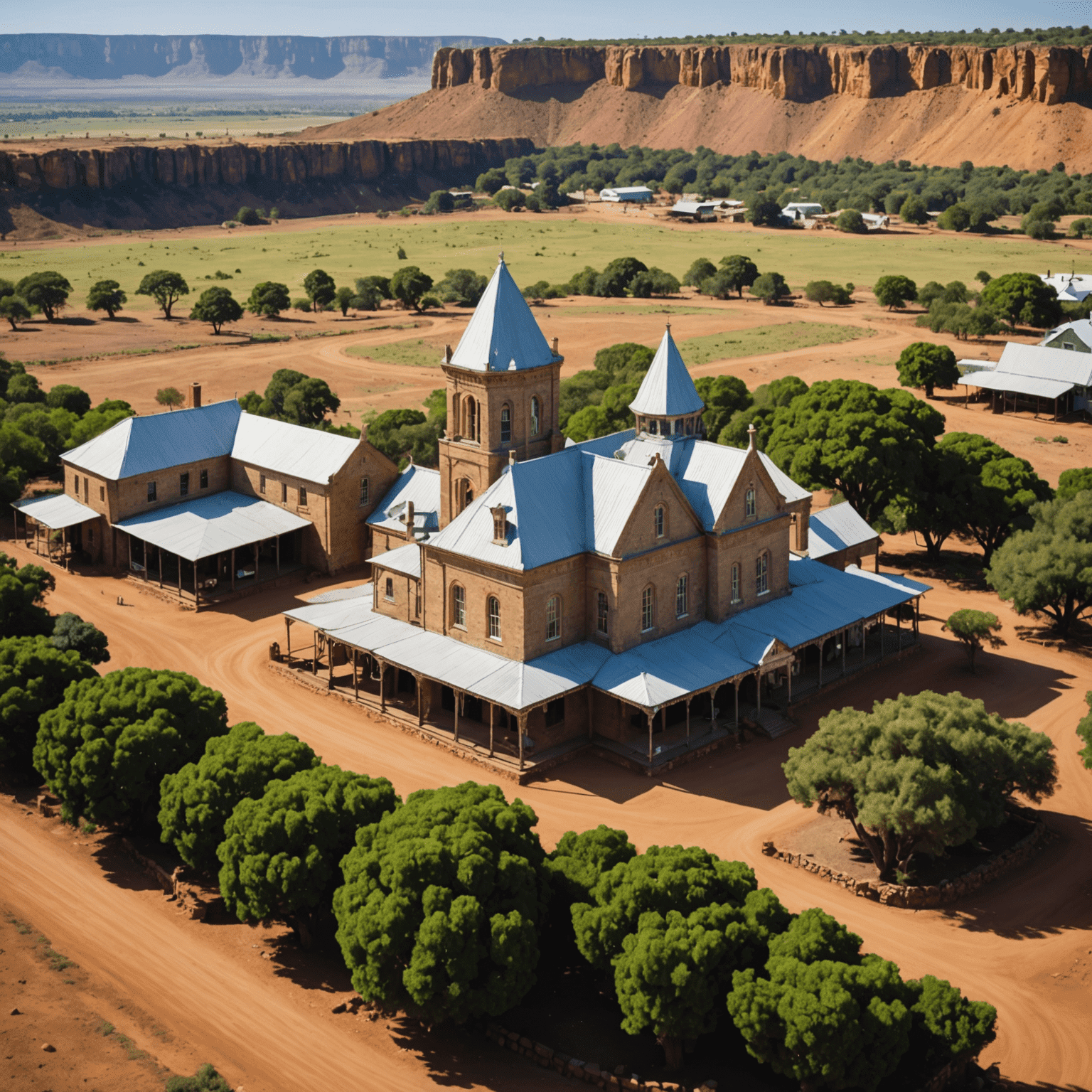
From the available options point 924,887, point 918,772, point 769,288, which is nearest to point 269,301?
point 769,288

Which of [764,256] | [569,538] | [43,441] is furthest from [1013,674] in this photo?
[764,256]

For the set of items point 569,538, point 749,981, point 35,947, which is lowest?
point 35,947

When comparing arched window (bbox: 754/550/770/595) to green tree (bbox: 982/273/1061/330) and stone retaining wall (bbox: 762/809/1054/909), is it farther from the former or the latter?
green tree (bbox: 982/273/1061/330)

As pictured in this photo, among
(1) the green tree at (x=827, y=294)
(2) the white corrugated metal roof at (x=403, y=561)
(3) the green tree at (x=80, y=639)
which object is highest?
(1) the green tree at (x=827, y=294)

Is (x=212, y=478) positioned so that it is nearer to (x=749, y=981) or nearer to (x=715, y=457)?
(x=715, y=457)

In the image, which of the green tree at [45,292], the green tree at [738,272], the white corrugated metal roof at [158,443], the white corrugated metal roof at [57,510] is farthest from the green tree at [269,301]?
the white corrugated metal roof at [57,510]

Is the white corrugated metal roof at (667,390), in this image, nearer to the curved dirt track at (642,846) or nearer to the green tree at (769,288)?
the curved dirt track at (642,846)
